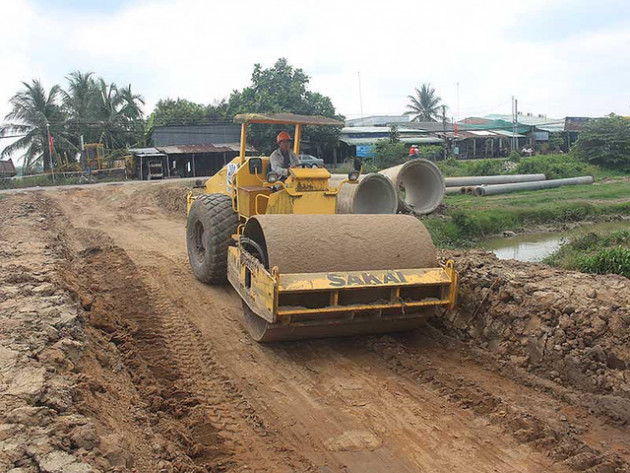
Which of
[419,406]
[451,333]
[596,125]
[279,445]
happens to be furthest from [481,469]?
[596,125]

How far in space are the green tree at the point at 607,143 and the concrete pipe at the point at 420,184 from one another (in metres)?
19.0

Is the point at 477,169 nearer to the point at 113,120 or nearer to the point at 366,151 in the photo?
the point at 366,151

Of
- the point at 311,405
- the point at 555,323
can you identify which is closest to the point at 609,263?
the point at 555,323

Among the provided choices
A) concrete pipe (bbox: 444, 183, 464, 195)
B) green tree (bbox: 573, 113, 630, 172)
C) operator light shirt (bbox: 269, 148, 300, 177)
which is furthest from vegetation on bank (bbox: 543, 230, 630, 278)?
green tree (bbox: 573, 113, 630, 172)

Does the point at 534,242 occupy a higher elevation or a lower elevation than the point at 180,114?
lower

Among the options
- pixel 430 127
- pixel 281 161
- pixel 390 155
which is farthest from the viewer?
pixel 430 127

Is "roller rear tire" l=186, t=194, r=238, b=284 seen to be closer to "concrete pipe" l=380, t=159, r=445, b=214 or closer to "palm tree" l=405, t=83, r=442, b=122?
"concrete pipe" l=380, t=159, r=445, b=214

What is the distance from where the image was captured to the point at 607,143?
3164cm

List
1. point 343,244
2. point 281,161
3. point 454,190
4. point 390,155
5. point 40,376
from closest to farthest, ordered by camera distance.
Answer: point 40,376 < point 343,244 < point 281,161 < point 454,190 < point 390,155

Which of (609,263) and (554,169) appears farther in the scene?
(554,169)

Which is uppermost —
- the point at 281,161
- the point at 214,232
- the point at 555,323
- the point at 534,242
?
the point at 281,161

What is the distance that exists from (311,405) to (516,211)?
1405 centimetres

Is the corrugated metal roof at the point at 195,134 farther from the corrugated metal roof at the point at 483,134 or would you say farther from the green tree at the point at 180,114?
the corrugated metal roof at the point at 483,134

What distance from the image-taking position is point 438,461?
4152 mm
